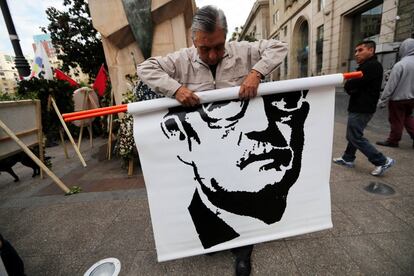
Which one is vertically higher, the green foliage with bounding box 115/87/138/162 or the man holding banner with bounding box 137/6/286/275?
the man holding banner with bounding box 137/6/286/275

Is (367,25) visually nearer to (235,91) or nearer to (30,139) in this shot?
(235,91)

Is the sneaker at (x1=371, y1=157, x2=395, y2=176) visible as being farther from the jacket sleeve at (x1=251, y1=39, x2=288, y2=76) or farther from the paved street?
the jacket sleeve at (x1=251, y1=39, x2=288, y2=76)

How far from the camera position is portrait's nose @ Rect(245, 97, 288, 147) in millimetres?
1597

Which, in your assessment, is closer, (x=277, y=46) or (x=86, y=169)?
(x=277, y=46)

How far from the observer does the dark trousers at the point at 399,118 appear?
4296 mm

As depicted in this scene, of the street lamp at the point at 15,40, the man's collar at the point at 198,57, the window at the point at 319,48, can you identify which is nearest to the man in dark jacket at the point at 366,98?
the man's collar at the point at 198,57

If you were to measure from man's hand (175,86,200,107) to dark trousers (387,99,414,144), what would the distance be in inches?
183

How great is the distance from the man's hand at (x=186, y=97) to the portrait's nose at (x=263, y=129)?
39 centimetres

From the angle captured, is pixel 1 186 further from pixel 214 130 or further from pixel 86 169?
pixel 214 130

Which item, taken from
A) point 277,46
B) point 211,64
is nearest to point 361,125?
point 277,46

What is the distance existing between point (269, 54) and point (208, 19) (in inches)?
19.9

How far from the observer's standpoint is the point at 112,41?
511 centimetres

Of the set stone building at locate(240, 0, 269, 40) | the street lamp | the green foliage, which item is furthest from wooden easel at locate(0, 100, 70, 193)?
stone building at locate(240, 0, 269, 40)

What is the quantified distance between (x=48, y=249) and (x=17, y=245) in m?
0.46
